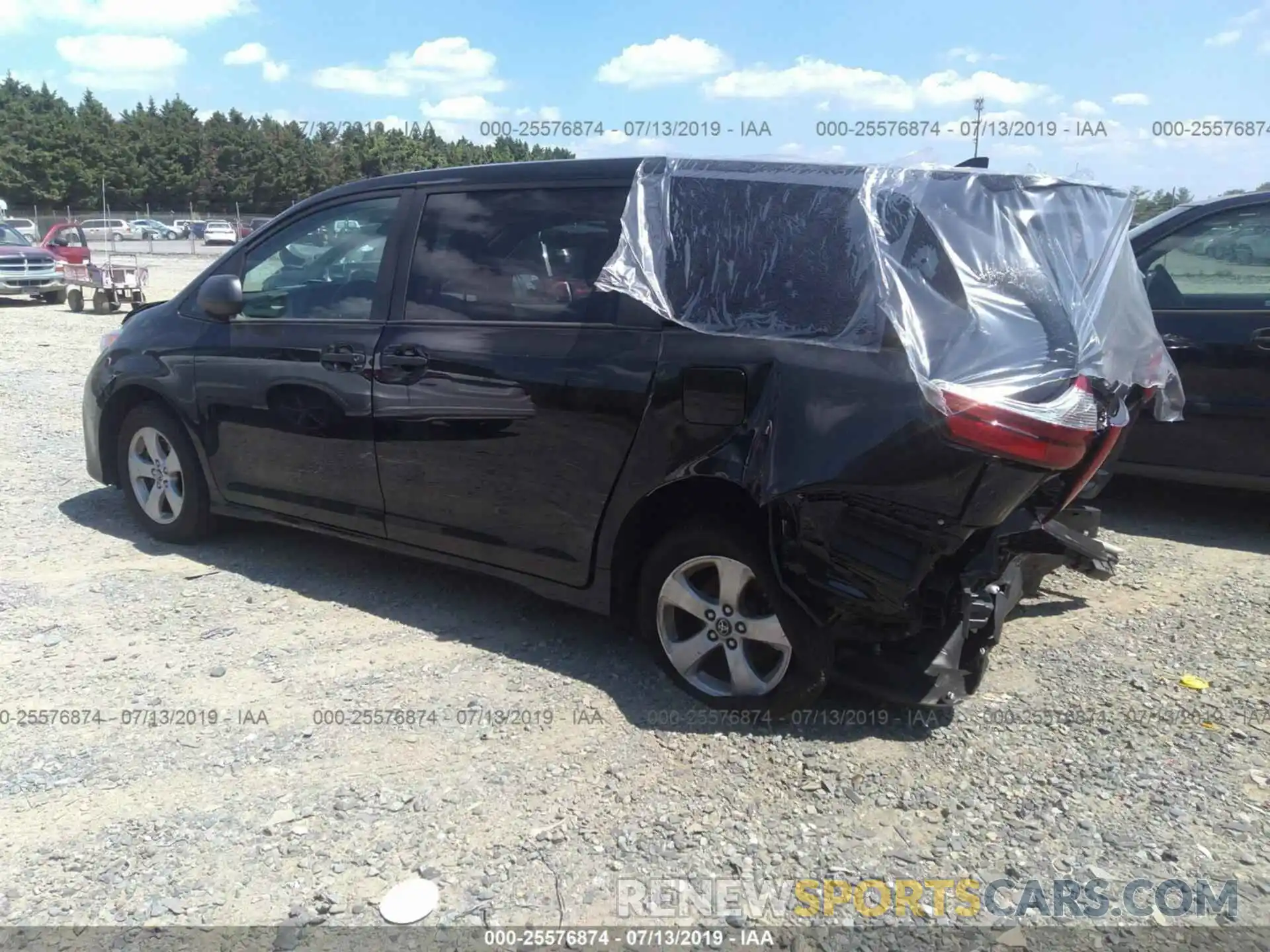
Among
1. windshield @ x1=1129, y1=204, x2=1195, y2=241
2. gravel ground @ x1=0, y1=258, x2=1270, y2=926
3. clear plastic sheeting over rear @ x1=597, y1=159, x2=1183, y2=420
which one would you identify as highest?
windshield @ x1=1129, y1=204, x2=1195, y2=241

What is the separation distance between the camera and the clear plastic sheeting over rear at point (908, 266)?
2949 mm

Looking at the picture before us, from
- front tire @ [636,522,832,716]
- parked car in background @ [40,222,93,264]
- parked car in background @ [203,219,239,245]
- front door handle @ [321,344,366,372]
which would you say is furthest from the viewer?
parked car in background @ [203,219,239,245]

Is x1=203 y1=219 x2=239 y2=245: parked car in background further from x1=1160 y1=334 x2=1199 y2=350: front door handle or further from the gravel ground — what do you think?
x1=1160 y1=334 x2=1199 y2=350: front door handle

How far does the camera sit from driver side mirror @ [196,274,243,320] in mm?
4762

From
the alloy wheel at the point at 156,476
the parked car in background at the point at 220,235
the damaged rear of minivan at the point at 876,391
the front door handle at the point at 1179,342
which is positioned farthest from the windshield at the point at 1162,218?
the parked car in background at the point at 220,235

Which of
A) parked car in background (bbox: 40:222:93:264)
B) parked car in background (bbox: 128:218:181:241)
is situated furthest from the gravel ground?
parked car in background (bbox: 128:218:181:241)

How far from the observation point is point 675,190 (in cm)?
352

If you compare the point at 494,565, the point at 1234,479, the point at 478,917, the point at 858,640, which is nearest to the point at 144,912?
the point at 478,917

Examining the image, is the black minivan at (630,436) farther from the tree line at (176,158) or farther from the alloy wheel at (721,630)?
the tree line at (176,158)

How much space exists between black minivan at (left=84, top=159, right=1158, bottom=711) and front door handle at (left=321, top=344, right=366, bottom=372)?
0.01 m

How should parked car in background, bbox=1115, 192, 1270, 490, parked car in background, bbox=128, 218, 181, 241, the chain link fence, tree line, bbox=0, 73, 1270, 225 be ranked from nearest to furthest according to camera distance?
parked car in background, bbox=1115, 192, 1270, 490 < the chain link fence < parked car in background, bbox=128, 218, 181, 241 < tree line, bbox=0, 73, 1270, 225

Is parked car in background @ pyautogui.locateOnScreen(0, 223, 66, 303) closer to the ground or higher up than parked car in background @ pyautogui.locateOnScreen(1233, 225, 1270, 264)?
closer to the ground

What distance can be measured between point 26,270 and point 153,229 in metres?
31.4

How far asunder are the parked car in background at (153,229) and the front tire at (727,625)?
47.5 meters
